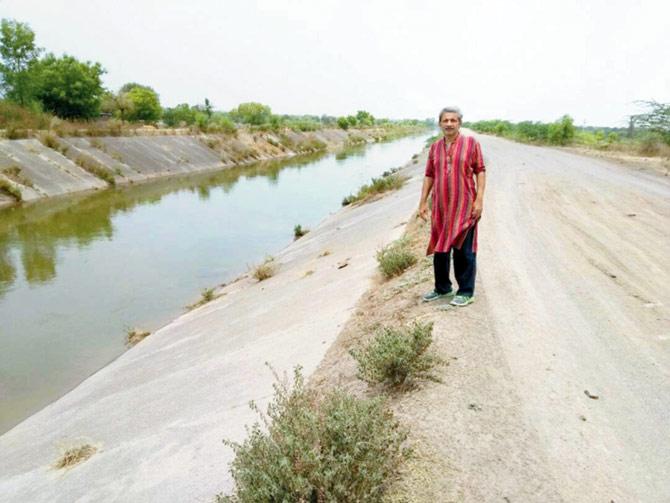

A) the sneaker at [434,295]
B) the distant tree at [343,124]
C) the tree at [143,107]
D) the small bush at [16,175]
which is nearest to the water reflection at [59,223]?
the small bush at [16,175]

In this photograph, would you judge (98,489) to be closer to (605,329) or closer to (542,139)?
(605,329)

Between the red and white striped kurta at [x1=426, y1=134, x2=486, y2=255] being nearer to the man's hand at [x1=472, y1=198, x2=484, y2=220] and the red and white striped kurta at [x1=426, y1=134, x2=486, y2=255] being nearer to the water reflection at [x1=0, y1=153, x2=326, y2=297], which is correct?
the man's hand at [x1=472, y1=198, x2=484, y2=220]

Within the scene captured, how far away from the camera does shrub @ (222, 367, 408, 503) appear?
8.75 feet

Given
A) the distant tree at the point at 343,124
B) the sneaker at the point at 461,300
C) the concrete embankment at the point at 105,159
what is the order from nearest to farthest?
1. the sneaker at the point at 461,300
2. the concrete embankment at the point at 105,159
3. the distant tree at the point at 343,124

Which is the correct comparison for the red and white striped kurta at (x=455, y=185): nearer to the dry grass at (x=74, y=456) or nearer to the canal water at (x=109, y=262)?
the dry grass at (x=74, y=456)

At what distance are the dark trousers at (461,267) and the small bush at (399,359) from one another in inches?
49.0

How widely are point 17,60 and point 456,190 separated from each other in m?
56.1

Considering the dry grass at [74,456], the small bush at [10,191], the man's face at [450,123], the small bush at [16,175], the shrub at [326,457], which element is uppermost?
the man's face at [450,123]

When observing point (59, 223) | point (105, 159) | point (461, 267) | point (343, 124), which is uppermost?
point (343, 124)

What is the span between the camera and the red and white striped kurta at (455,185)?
4.87 metres

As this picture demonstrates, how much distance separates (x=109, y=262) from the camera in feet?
49.9

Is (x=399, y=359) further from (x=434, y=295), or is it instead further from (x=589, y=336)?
(x=589, y=336)

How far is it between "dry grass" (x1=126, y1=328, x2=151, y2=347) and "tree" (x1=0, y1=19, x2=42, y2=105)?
46632 millimetres

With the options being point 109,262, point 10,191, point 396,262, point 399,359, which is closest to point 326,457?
point 399,359
